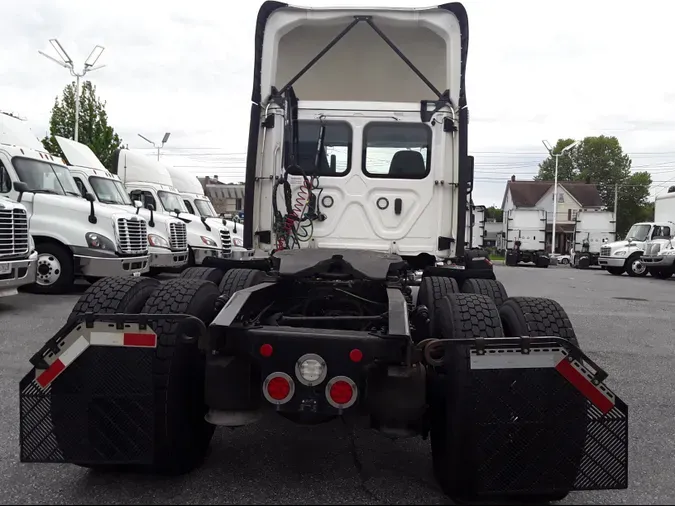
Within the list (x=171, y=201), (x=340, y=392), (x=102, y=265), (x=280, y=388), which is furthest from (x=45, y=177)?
(x=340, y=392)

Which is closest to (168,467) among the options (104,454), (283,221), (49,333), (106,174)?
(104,454)

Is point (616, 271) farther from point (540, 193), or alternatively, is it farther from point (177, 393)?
point (540, 193)

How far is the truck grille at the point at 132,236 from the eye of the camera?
11.9m

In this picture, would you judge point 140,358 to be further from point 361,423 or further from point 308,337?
point 361,423

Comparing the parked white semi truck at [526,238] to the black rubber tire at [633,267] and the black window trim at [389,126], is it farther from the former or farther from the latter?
the black window trim at [389,126]

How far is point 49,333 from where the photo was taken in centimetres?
788

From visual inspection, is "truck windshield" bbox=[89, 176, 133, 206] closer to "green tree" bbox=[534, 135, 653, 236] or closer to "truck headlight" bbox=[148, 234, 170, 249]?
"truck headlight" bbox=[148, 234, 170, 249]

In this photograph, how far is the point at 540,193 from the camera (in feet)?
229

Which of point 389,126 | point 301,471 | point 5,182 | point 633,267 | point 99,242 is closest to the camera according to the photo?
point 301,471

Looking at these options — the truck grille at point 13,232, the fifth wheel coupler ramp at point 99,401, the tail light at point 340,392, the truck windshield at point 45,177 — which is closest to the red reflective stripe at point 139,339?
the fifth wheel coupler ramp at point 99,401

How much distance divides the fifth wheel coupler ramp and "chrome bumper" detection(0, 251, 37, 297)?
668 centimetres

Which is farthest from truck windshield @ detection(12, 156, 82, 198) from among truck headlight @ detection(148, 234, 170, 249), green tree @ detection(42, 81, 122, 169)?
green tree @ detection(42, 81, 122, 169)

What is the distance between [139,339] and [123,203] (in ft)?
39.7

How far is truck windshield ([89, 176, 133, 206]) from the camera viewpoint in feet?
45.2
